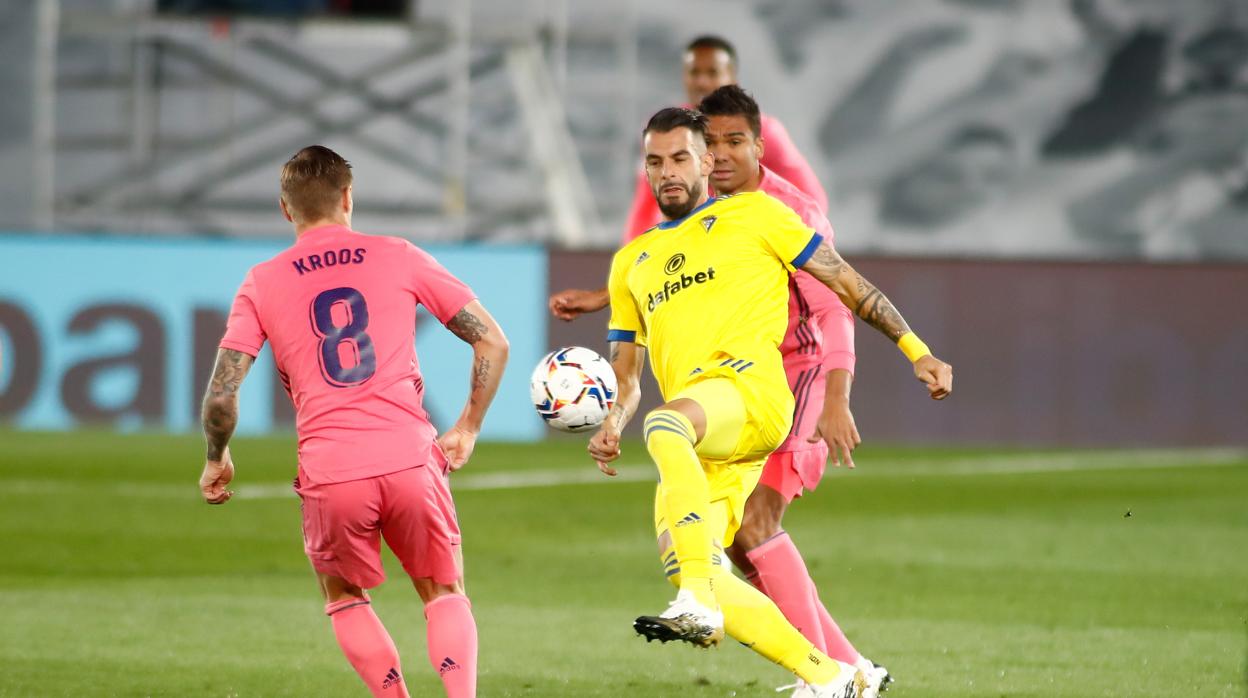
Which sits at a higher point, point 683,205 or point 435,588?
point 683,205

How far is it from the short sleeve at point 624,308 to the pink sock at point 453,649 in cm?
114

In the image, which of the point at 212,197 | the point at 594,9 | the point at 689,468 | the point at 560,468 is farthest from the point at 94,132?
the point at 689,468

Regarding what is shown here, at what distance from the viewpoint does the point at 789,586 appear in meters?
6.00

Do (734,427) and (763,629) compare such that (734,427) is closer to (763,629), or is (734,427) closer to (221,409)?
(763,629)

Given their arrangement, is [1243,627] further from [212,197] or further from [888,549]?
[212,197]

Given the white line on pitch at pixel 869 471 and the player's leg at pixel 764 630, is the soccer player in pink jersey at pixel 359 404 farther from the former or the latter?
the white line on pitch at pixel 869 471

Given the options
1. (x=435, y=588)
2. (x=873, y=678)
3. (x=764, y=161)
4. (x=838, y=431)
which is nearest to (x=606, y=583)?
(x=764, y=161)

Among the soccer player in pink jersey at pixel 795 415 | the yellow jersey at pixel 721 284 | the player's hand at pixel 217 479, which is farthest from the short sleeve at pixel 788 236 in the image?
the player's hand at pixel 217 479

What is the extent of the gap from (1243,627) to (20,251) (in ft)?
41.3

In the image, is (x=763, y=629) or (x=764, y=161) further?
(x=764, y=161)

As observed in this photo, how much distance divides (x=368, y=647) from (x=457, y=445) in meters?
0.63

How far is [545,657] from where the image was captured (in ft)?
23.0

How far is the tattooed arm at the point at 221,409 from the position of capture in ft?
17.2

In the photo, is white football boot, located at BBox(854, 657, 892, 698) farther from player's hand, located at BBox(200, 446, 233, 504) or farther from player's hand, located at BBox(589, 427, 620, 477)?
player's hand, located at BBox(200, 446, 233, 504)
